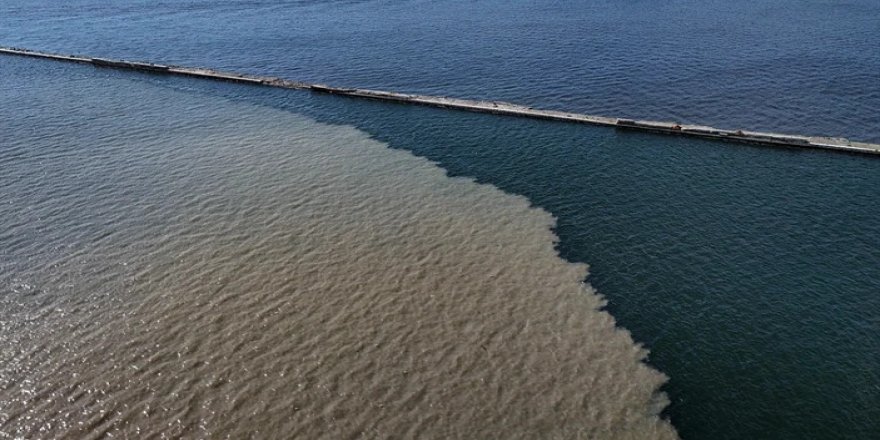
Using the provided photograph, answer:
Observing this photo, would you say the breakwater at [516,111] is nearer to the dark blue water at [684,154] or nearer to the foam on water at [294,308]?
the dark blue water at [684,154]

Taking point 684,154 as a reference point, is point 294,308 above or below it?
below

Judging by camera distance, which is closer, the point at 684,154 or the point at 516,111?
the point at 684,154

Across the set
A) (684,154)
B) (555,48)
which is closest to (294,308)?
(684,154)

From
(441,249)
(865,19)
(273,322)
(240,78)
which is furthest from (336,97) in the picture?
(865,19)

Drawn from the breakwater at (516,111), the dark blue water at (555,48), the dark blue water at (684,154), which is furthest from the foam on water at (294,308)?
the dark blue water at (555,48)

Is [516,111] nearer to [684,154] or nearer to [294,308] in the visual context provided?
[684,154]

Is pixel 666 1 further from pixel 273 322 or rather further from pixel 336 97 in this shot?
pixel 273 322
